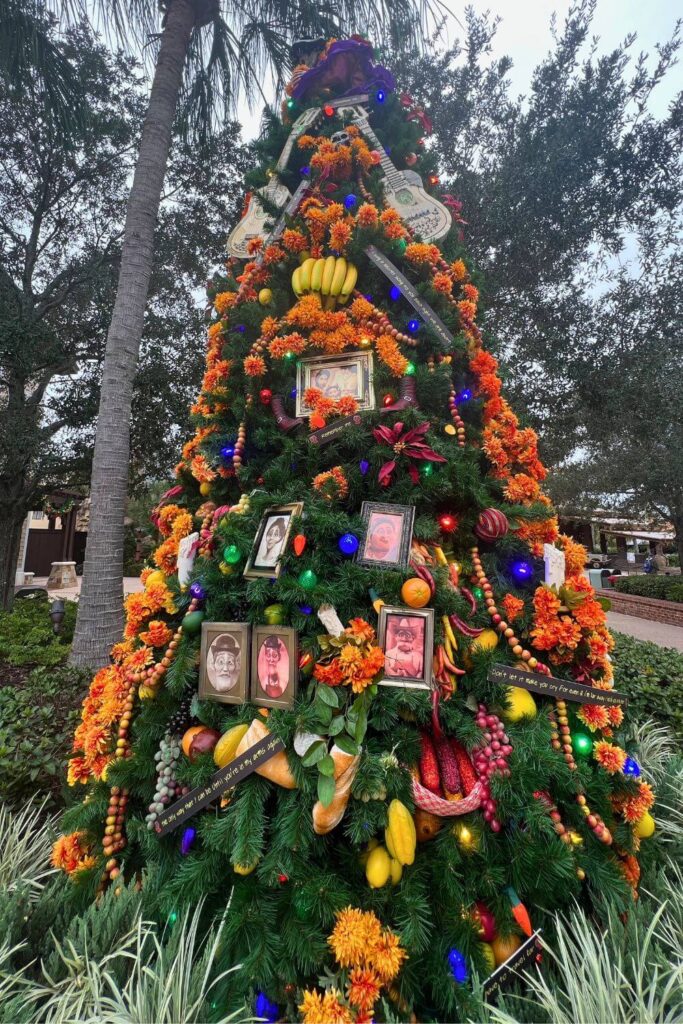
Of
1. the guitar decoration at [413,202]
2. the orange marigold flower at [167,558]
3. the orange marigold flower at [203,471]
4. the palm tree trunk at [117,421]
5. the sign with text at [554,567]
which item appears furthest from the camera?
the palm tree trunk at [117,421]

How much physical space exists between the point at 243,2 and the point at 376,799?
8.08 m

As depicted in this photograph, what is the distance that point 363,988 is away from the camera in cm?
115

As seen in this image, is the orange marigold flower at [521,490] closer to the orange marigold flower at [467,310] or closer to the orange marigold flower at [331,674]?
the orange marigold flower at [467,310]

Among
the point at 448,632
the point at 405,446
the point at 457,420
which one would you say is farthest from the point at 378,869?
the point at 457,420

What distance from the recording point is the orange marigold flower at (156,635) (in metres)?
1.78

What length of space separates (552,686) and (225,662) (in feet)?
4.00

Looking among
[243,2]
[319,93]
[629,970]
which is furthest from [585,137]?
[629,970]

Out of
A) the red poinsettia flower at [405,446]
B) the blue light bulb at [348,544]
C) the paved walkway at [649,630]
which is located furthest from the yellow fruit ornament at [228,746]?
the paved walkway at [649,630]

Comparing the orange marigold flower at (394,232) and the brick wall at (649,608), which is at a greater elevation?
the orange marigold flower at (394,232)

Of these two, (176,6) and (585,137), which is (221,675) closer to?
(176,6)

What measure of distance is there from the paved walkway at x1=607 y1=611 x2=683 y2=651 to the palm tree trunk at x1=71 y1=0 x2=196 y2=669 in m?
7.80

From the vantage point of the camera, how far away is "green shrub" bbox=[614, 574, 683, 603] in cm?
1066

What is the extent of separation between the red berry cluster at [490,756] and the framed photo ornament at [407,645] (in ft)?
0.92

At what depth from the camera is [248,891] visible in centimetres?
136
